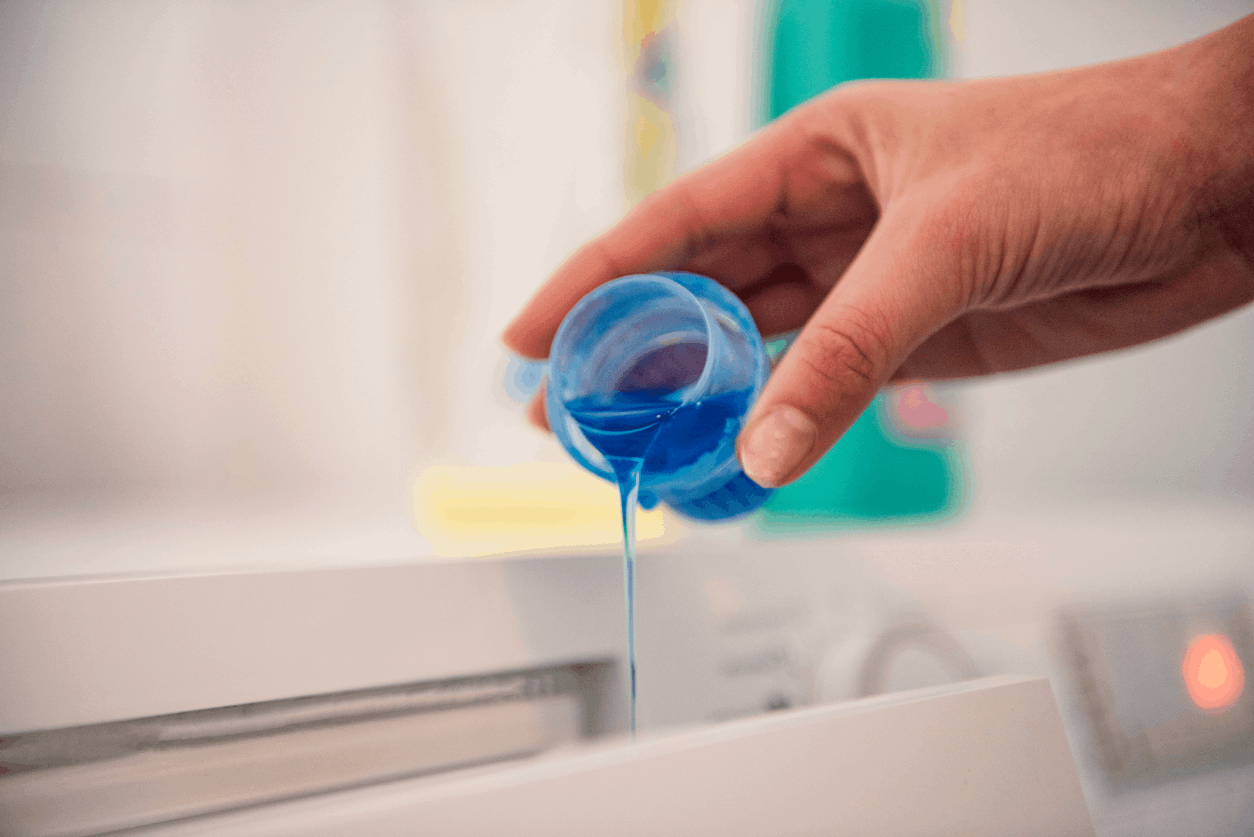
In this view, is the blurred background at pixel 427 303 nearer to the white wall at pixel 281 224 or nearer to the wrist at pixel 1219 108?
the white wall at pixel 281 224

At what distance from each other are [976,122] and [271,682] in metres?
0.51

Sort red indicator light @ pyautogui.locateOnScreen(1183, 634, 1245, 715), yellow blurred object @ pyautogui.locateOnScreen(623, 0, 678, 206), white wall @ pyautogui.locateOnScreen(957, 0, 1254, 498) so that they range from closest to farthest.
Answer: red indicator light @ pyautogui.locateOnScreen(1183, 634, 1245, 715), yellow blurred object @ pyautogui.locateOnScreen(623, 0, 678, 206), white wall @ pyautogui.locateOnScreen(957, 0, 1254, 498)

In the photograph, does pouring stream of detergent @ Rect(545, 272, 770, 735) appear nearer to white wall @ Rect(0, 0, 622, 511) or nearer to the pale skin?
the pale skin

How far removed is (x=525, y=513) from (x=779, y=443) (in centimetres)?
48

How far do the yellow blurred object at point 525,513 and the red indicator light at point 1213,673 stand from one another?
1.59 ft

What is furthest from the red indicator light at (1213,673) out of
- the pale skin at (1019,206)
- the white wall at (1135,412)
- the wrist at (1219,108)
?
the white wall at (1135,412)

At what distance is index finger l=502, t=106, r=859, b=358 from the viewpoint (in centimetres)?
64

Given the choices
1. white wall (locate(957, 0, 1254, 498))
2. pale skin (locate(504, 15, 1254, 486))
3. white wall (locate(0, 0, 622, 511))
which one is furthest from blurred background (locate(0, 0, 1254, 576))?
pale skin (locate(504, 15, 1254, 486))

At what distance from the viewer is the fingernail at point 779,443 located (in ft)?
1.26

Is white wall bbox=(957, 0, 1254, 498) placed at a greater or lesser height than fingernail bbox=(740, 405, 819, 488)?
greater

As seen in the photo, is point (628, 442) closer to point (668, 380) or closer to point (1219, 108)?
point (668, 380)

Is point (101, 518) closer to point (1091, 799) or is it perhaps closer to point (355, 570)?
point (355, 570)

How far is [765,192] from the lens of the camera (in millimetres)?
643

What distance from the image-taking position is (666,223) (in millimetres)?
649
